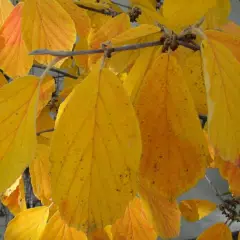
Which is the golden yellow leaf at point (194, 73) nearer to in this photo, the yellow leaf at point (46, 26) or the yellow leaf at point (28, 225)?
the yellow leaf at point (46, 26)

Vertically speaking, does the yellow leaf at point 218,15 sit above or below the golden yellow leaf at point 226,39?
above

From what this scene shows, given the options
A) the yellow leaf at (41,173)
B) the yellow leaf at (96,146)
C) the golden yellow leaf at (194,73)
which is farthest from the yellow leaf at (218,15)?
the yellow leaf at (41,173)

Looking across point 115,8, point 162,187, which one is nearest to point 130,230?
point 162,187

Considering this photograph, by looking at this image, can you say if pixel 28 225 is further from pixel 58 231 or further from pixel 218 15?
pixel 218 15

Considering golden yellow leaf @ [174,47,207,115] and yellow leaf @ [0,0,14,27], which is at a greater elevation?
yellow leaf @ [0,0,14,27]

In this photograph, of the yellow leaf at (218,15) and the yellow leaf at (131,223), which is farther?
the yellow leaf at (131,223)

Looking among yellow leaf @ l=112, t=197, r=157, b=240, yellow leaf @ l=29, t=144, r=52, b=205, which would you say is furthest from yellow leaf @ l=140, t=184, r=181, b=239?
yellow leaf @ l=29, t=144, r=52, b=205

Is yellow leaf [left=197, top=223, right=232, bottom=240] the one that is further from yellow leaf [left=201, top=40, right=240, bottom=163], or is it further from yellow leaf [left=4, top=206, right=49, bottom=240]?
yellow leaf [left=201, top=40, right=240, bottom=163]
